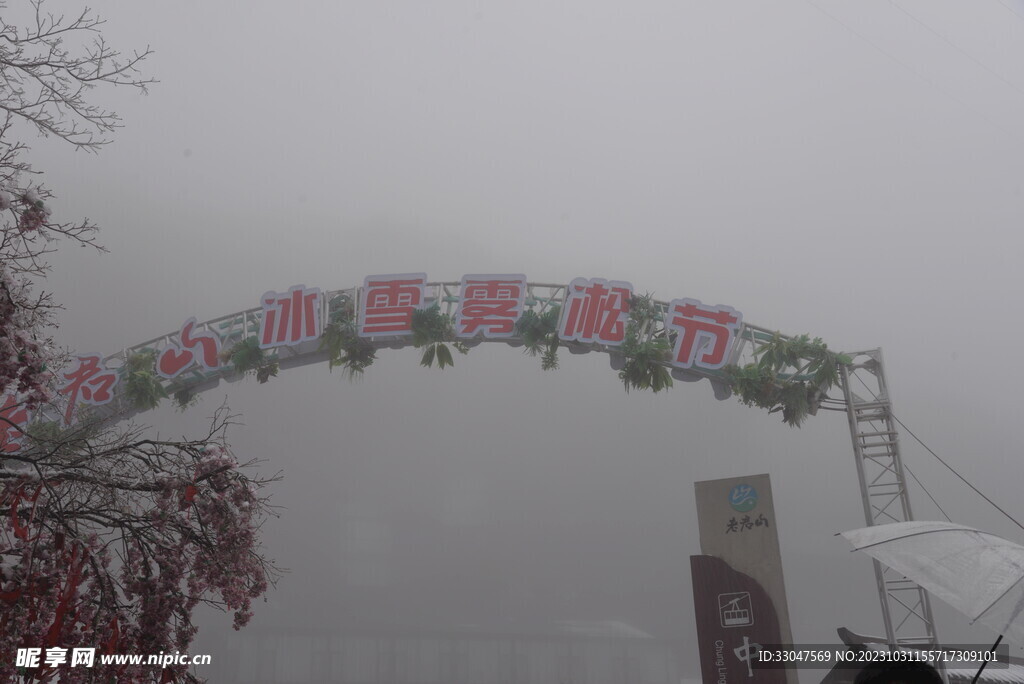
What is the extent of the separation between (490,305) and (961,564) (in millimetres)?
7023

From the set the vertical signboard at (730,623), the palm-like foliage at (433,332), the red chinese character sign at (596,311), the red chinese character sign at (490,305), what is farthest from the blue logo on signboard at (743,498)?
the palm-like foliage at (433,332)

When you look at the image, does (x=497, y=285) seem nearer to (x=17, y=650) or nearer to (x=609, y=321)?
(x=609, y=321)

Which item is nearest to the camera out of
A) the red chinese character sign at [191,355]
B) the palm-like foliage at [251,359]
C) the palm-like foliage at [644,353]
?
the palm-like foliage at [644,353]

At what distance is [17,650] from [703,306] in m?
7.91

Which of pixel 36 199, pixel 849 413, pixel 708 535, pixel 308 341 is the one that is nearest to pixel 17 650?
pixel 36 199

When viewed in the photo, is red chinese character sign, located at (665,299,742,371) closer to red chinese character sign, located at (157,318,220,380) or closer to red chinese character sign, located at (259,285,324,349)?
red chinese character sign, located at (259,285,324,349)

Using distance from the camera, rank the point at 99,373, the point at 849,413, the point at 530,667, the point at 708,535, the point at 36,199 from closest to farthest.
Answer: the point at 36,199, the point at 708,535, the point at 849,413, the point at 99,373, the point at 530,667

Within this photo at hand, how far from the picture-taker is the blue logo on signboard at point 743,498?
7.80 metres

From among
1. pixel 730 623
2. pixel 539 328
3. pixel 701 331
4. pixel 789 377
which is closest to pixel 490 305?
pixel 539 328

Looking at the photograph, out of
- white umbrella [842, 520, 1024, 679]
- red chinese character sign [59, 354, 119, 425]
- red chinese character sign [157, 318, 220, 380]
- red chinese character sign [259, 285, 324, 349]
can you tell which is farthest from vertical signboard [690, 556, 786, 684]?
red chinese character sign [59, 354, 119, 425]

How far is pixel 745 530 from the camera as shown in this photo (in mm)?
7754

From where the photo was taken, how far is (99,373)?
10.4m

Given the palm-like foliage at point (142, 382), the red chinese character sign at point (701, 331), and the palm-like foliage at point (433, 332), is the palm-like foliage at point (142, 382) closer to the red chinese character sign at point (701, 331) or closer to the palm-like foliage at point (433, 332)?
the palm-like foliage at point (433, 332)

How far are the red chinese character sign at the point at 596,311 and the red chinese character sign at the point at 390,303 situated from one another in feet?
5.60
